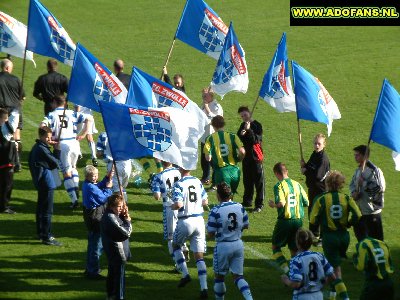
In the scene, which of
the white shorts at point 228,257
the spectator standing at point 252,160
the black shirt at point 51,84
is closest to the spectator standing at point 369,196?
the white shorts at point 228,257

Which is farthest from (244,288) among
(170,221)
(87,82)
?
(87,82)

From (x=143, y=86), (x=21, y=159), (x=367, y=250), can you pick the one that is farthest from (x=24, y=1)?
→ (x=367, y=250)

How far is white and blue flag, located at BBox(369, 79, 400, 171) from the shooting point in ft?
51.9

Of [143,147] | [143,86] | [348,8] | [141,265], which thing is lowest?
[141,265]

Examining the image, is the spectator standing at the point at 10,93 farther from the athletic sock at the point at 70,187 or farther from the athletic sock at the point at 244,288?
the athletic sock at the point at 244,288

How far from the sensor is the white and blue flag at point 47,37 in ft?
63.8

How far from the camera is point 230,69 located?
63.9 feet

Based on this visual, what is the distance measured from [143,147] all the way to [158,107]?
168 centimetres

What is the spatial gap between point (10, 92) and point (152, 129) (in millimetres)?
6218

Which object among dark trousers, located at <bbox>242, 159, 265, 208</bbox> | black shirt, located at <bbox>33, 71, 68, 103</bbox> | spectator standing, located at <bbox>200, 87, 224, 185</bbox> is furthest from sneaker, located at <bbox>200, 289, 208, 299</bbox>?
black shirt, located at <bbox>33, 71, 68, 103</bbox>

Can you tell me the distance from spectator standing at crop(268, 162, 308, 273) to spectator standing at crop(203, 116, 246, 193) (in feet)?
7.06

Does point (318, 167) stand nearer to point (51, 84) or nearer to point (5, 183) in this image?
point (5, 183)

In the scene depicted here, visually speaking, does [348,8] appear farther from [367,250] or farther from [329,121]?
[367,250]

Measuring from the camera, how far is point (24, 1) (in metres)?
33.9
